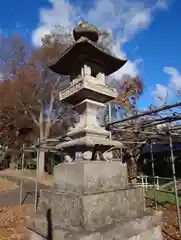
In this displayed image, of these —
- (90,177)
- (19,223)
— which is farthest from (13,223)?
(90,177)

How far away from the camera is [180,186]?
12.0 meters

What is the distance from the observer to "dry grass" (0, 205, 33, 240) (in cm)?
535

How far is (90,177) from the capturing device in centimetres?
277

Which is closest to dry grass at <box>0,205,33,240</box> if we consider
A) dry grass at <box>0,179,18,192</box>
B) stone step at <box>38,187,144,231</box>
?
stone step at <box>38,187,144,231</box>

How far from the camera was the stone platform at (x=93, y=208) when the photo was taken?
2.47 meters

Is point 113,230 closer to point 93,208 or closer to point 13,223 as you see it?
point 93,208

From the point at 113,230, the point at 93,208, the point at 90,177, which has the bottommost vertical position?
the point at 113,230

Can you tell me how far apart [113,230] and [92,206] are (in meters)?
Result: 0.45

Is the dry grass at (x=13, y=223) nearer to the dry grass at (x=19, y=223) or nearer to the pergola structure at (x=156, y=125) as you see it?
the dry grass at (x=19, y=223)

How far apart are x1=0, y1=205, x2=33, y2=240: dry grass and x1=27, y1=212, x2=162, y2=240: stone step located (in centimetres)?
270

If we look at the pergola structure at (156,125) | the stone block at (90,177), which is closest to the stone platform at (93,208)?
the stone block at (90,177)

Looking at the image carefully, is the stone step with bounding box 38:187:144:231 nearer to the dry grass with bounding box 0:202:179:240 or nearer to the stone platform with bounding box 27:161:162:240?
the stone platform with bounding box 27:161:162:240

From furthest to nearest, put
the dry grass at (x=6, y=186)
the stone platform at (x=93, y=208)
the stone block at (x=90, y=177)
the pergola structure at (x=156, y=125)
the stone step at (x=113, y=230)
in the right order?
the dry grass at (x=6, y=186) → the pergola structure at (x=156, y=125) → the stone block at (x=90, y=177) → the stone platform at (x=93, y=208) → the stone step at (x=113, y=230)

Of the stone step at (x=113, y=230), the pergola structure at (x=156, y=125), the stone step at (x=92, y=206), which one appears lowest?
the stone step at (x=113, y=230)
